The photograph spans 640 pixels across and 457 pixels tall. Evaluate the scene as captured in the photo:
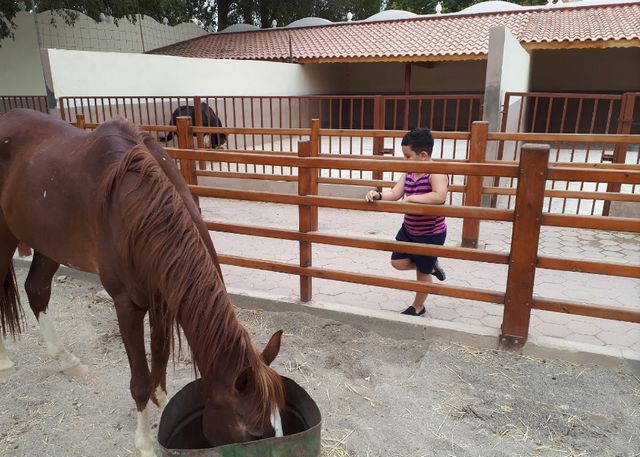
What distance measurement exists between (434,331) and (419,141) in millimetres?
1233

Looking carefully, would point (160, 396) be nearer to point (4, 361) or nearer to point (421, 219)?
point (4, 361)

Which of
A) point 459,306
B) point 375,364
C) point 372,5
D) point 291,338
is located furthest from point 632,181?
point 372,5

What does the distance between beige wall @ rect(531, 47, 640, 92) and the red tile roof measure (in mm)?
1023

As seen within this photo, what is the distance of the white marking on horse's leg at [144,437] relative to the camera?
2111mm

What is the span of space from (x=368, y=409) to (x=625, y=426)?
4.00 feet

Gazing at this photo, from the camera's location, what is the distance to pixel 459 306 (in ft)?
11.9

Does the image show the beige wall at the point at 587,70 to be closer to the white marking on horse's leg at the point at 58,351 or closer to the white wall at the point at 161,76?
the white wall at the point at 161,76

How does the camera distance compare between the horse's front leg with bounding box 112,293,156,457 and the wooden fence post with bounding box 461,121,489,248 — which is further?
the wooden fence post with bounding box 461,121,489,248

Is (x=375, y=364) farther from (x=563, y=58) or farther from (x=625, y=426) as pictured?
(x=563, y=58)

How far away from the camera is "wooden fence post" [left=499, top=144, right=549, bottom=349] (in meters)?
2.55

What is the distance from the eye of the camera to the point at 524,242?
8.67ft

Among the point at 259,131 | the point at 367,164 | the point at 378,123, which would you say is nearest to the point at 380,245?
the point at 367,164

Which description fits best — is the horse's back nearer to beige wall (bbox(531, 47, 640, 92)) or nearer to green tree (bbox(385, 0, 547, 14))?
beige wall (bbox(531, 47, 640, 92))

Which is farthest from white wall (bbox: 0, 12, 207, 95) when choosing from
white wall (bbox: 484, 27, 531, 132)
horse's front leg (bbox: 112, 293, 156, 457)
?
horse's front leg (bbox: 112, 293, 156, 457)
